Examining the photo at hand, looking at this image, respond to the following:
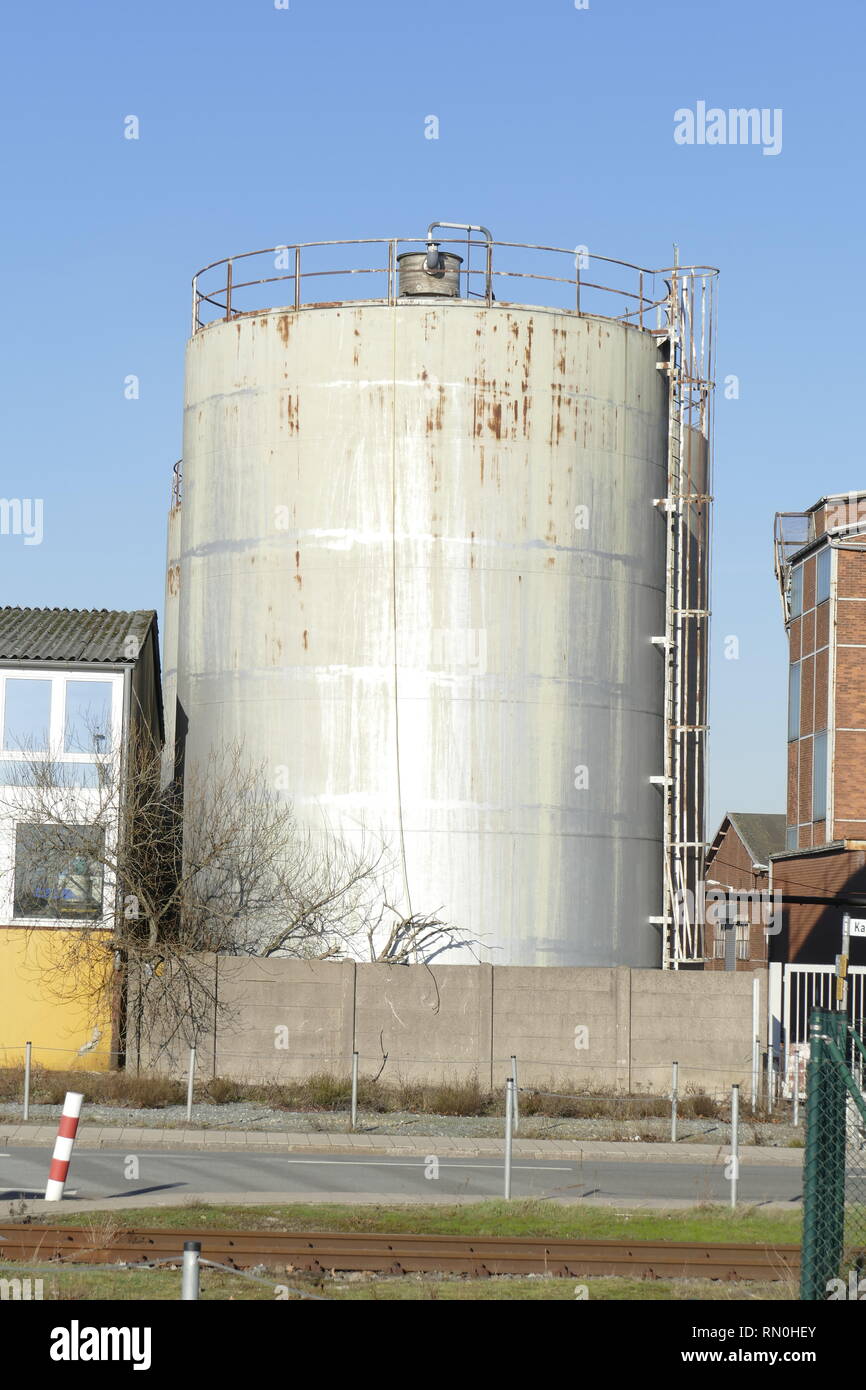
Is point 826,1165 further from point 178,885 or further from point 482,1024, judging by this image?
point 178,885

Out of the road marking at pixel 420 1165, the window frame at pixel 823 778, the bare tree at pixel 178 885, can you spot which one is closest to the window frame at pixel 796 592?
the window frame at pixel 823 778

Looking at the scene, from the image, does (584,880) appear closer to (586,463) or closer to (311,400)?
(586,463)

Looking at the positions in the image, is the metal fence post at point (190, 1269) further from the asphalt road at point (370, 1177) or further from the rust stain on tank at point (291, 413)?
the rust stain on tank at point (291, 413)

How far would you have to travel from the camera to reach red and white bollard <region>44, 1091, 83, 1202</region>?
16406 mm

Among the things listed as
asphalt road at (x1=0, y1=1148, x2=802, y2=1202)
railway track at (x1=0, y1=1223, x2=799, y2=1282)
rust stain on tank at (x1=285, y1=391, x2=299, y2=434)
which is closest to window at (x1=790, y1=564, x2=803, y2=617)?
rust stain on tank at (x1=285, y1=391, x2=299, y2=434)

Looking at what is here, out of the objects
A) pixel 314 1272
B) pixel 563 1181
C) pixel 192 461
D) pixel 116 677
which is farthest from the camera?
pixel 192 461

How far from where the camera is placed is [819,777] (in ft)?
144

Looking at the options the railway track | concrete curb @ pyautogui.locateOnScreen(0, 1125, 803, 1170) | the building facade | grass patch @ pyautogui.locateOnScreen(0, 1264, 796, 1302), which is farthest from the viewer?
the building facade

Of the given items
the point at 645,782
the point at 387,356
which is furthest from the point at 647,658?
the point at 387,356

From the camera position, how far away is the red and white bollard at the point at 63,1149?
1641 cm

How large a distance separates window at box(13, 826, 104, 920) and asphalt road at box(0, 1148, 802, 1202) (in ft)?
26.7

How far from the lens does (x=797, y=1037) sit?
3102 centimetres

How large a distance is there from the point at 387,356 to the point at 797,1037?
14.8 m

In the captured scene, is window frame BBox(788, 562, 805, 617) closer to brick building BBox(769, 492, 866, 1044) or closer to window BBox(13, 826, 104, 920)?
brick building BBox(769, 492, 866, 1044)
